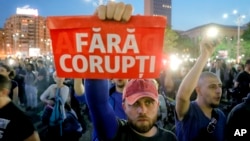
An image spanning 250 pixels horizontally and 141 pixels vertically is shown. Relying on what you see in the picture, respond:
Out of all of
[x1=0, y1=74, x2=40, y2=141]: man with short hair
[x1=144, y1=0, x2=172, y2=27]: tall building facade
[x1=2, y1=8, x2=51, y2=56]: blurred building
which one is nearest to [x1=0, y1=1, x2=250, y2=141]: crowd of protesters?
[x1=0, y1=74, x2=40, y2=141]: man with short hair

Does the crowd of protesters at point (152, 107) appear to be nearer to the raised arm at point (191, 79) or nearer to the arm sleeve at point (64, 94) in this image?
the raised arm at point (191, 79)

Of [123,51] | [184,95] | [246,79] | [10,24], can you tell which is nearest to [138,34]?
[123,51]

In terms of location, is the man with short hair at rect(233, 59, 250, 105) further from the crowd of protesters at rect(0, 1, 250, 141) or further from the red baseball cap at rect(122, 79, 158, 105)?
the red baseball cap at rect(122, 79, 158, 105)

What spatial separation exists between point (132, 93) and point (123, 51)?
0.36m

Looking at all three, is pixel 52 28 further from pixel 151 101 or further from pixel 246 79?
pixel 246 79

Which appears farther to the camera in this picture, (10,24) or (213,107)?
(10,24)

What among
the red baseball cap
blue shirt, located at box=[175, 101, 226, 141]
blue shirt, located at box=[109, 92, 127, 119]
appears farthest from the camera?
blue shirt, located at box=[109, 92, 127, 119]

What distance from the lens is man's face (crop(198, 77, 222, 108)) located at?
361 cm

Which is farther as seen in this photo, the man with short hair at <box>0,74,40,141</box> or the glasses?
the man with short hair at <box>0,74,40,141</box>

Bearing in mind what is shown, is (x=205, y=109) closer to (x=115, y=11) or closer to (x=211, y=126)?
(x=211, y=126)

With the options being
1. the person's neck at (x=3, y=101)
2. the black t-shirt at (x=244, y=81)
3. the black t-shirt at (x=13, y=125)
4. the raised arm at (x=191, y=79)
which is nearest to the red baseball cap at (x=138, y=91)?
the raised arm at (x=191, y=79)

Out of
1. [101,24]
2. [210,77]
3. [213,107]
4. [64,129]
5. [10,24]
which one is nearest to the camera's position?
[101,24]

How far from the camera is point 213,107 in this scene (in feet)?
11.8

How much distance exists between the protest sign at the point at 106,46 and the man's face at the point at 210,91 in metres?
1.51
